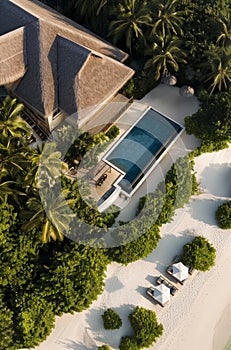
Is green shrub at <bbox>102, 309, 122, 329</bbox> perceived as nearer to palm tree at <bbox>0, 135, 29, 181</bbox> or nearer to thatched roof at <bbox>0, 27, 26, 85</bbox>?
palm tree at <bbox>0, 135, 29, 181</bbox>

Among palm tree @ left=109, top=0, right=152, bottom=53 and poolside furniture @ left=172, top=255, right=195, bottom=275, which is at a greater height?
palm tree @ left=109, top=0, right=152, bottom=53

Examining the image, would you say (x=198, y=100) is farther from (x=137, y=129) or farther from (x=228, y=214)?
(x=228, y=214)

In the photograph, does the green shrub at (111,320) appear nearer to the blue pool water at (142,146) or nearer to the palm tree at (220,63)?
the blue pool water at (142,146)

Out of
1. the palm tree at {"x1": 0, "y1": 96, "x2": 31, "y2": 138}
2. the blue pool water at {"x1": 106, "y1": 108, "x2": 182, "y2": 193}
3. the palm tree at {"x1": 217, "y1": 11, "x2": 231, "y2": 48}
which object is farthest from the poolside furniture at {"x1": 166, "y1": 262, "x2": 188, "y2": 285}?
the palm tree at {"x1": 217, "y1": 11, "x2": 231, "y2": 48}

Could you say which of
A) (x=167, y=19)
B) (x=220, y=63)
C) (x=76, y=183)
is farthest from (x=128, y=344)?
(x=167, y=19)

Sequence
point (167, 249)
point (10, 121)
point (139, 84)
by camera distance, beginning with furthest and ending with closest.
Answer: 1. point (139, 84)
2. point (167, 249)
3. point (10, 121)

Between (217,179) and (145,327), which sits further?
(217,179)

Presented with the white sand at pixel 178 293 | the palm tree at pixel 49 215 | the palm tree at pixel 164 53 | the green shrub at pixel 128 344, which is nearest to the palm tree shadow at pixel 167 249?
the white sand at pixel 178 293

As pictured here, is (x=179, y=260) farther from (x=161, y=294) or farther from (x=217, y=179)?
(x=217, y=179)
